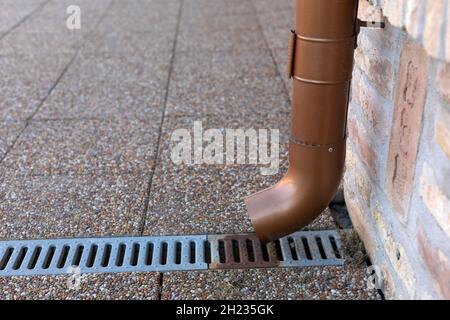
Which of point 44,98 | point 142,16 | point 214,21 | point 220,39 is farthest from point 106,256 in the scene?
point 142,16

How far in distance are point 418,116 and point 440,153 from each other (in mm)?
177

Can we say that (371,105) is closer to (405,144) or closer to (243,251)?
(405,144)

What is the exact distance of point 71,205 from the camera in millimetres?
2709

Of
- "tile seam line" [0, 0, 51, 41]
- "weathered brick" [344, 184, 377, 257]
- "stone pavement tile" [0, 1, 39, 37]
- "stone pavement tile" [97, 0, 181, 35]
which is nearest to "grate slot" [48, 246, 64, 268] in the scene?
"weathered brick" [344, 184, 377, 257]

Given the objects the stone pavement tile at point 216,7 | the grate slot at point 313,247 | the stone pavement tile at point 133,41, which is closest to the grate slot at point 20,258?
the grate slot at point 313,247

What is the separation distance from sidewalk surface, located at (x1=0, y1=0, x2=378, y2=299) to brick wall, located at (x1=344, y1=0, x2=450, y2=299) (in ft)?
0.87

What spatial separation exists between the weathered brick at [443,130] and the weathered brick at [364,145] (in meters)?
0.57

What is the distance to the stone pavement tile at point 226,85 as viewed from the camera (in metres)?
3.84

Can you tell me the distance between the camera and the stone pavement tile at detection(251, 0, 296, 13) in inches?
259

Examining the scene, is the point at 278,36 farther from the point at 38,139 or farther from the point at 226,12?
the point at 38,139

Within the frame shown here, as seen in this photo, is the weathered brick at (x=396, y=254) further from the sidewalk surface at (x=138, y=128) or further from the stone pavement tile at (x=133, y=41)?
the stone pavement tile at (x=133, y=41)

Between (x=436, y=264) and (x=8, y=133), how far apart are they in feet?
9.31

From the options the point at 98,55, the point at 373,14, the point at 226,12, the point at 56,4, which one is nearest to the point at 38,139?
the point at 98,55

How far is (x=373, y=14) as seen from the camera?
203 centimetres
